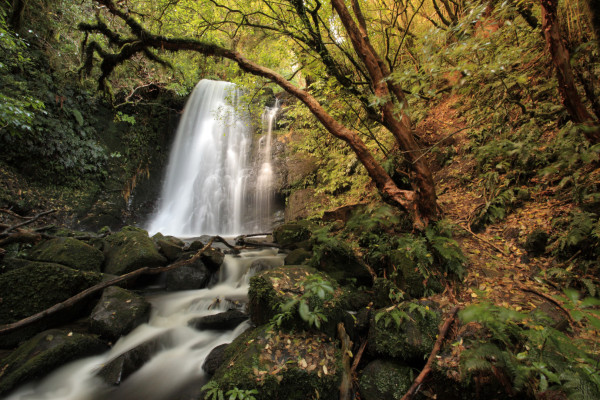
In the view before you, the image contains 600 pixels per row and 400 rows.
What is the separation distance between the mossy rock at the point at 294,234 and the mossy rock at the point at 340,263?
6.92 ft

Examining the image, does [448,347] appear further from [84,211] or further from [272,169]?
[84,211]

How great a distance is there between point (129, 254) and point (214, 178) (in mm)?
8112

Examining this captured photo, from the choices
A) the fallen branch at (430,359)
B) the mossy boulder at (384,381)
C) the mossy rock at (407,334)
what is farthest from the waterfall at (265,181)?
the fallen branch at (430,359)

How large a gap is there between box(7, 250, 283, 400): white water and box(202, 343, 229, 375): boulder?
10 cm

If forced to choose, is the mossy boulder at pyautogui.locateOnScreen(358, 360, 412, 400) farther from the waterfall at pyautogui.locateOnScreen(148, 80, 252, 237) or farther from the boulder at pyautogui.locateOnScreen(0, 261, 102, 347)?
the waterfall at pyautogui.locateOnScreen(148, 80, 252, 237)

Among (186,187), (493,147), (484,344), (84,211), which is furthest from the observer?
(186,187)

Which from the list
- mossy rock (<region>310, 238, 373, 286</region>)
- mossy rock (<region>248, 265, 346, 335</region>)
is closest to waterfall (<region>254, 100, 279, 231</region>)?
mossy rock (<region>310, 238, 373, 286</region>)

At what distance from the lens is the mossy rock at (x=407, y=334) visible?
2656 millimetres

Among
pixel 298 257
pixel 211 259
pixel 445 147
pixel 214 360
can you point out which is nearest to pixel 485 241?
pixel 445 147

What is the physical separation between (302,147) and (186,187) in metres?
8.07

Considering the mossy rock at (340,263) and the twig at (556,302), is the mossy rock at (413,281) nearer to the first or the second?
the mossy rock at (340,263)

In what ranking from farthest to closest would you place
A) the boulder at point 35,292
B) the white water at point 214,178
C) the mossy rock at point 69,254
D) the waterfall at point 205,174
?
the waterfall at point 205,174
the white water at point 214,178
the mossy rock at point 69,254
the boulder at point 35,292

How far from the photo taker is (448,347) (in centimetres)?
255

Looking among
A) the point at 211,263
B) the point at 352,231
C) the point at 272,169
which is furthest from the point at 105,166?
the point at 352,231
